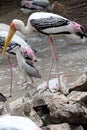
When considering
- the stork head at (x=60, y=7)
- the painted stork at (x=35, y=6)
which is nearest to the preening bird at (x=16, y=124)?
the stork head at (x=60, y=7)

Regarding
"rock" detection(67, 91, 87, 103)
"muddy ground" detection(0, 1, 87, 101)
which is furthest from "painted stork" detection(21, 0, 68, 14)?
"rock" detection(67, 91, 87, 103)

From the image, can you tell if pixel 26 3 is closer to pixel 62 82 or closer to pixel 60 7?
pixel 60 7

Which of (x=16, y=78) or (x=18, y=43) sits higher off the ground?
(x=18, y=43)

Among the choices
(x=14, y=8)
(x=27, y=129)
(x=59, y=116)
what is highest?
(x=27, y=129)

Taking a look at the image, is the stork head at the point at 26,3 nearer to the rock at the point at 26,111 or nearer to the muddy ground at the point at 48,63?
the muddy ground at the point at 48,63

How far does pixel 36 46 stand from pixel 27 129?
19.9ft

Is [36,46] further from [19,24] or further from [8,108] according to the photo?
[8,108]

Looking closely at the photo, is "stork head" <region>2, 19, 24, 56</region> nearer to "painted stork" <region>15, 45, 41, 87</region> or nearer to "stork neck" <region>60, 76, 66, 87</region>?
"painted stork" <region>15, 45, 41, 87</region>

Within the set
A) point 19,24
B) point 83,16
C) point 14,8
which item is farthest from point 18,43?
point 14,8

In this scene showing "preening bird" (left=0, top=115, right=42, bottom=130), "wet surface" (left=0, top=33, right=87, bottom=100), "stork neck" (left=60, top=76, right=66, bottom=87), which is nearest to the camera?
"preening bird" (left=0, top=115, right=42, bottom=130)

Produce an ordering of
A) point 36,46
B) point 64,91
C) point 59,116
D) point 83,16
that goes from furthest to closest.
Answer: point 83,16
point 36,46
point 64,91
point 59,116

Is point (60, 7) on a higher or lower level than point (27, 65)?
lower

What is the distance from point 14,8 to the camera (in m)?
14.1

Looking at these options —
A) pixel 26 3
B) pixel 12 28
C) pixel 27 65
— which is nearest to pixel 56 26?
pixel 27 65
